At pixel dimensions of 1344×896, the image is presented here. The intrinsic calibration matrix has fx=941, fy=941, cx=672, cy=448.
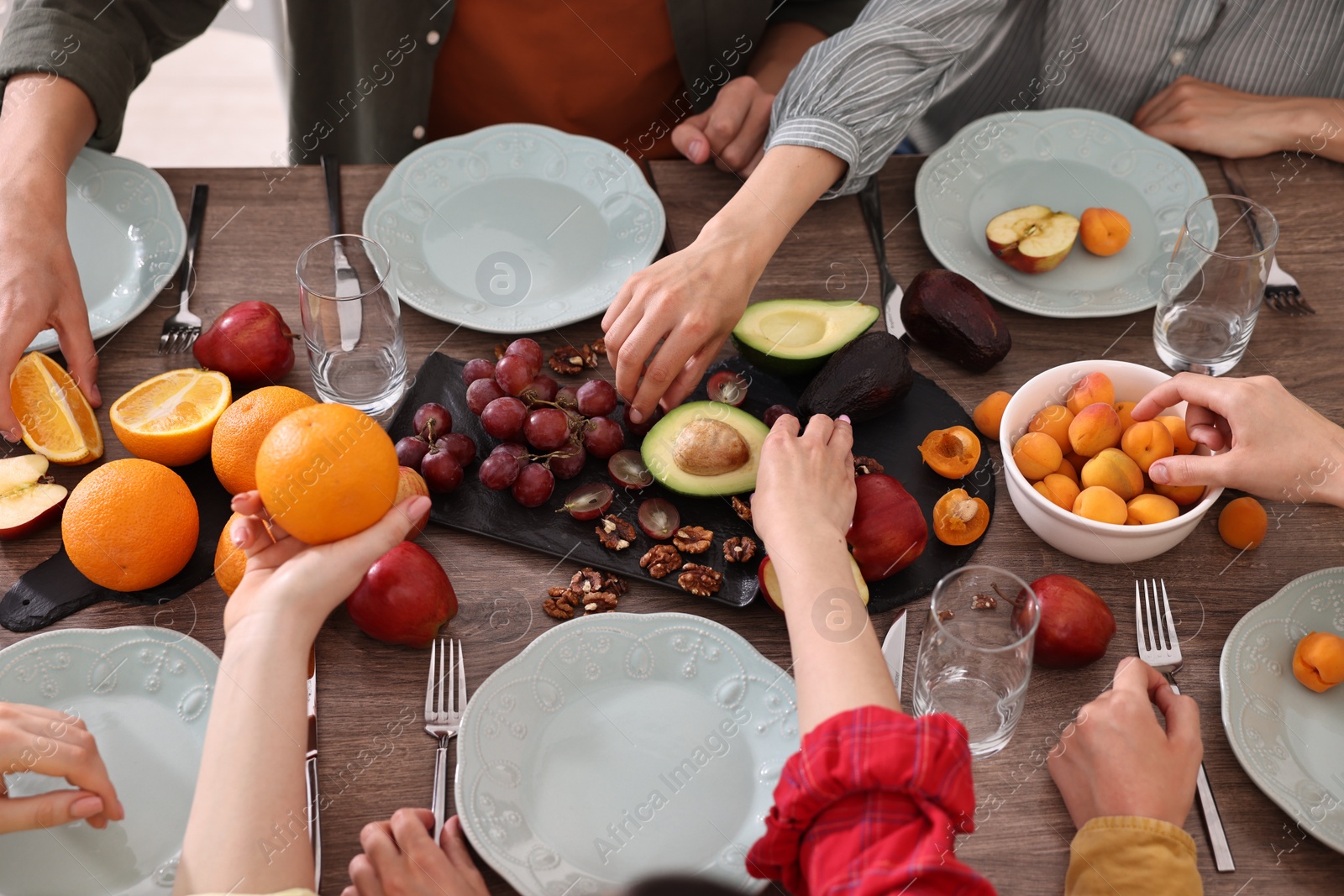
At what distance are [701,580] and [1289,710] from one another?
2.10 feet

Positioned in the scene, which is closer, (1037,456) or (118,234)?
(1037,456)

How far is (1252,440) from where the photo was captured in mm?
1059

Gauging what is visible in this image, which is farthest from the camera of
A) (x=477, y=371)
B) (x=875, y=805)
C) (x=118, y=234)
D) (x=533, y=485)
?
(x=118, y=234)

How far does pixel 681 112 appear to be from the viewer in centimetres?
203

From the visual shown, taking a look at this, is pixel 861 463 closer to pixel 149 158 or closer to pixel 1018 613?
pixel 1018 613

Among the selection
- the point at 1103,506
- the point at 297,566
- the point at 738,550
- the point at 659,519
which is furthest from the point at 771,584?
the point at 297,566

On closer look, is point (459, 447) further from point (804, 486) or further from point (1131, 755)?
point (1131, 755)

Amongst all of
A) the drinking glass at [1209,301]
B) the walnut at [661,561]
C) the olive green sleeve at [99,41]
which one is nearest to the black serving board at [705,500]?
the walnut at [661,561]

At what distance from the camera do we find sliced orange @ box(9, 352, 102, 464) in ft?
3.74

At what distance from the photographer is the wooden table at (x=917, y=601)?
0.92 m

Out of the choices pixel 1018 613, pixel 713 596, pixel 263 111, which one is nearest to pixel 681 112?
pixel 713 596

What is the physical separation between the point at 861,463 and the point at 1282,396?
1.62 feet

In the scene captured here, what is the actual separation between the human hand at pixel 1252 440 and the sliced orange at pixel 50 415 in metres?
1.26

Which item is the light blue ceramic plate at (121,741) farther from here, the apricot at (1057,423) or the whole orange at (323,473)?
the apricot at (1057,423)
